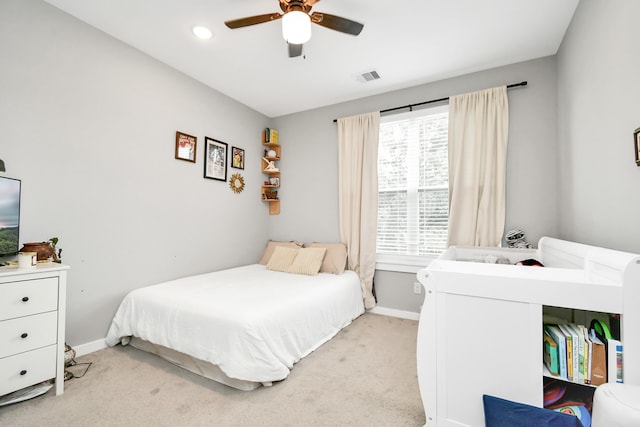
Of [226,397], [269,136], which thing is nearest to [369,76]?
[269,136]

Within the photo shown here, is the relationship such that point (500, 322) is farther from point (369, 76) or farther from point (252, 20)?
point (369, 76)

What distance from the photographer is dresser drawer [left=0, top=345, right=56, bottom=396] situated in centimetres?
156

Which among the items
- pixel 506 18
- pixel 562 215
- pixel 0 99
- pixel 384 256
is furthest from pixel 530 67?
pixel 0 99

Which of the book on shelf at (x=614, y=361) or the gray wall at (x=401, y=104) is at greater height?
the gray wall at (x=401, y=104)

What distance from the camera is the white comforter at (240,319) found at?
1.80 m

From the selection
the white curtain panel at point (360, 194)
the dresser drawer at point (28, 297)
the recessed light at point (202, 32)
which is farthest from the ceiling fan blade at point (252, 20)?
the dresser drawer at point (28, 297)

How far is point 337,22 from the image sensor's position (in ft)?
5.99

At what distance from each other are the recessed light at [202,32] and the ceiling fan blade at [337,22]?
1.01 m

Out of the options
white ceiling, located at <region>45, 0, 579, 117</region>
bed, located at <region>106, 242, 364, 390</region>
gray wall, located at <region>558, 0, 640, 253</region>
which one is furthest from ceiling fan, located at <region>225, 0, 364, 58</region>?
bed, located at <region>106, 242, 364, 390</region>

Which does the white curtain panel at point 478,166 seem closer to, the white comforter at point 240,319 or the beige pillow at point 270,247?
the white comforter at point 240,319

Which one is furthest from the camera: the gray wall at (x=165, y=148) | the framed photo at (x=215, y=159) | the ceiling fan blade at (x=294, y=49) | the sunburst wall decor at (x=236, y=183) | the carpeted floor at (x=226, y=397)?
the sunburst wall decor at (x=236, y=183)

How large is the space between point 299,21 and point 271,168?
2.44 metres

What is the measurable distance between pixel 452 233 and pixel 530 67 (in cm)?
173

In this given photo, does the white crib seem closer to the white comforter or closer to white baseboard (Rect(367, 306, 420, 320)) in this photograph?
the white comforter
